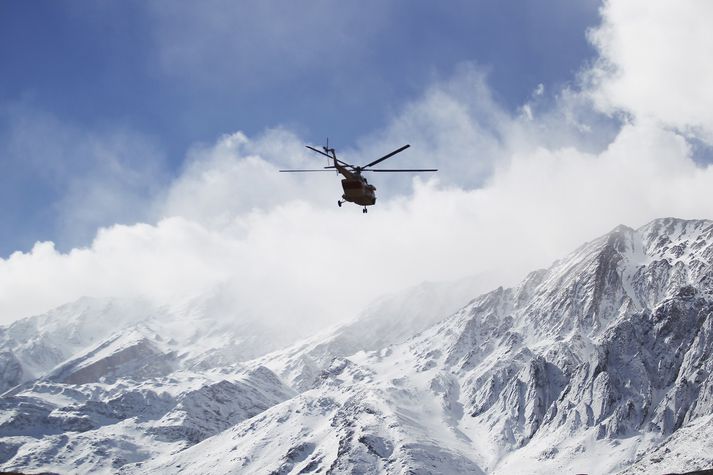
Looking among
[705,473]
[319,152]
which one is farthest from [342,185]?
[705,473]

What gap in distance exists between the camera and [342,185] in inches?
3145

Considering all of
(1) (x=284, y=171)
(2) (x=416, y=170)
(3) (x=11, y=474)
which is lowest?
(3) (x=11, y=474)

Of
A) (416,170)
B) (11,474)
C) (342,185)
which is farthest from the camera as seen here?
(342,185)

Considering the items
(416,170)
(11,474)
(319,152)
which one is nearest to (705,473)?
(416,170)

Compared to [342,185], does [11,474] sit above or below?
below

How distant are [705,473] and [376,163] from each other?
59560 millimetres

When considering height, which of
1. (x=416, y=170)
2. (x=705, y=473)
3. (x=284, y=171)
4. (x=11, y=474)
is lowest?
(x=705, y=473)

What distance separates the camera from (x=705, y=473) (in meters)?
91.1

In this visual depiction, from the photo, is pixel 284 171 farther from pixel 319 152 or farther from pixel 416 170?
pixel 416 170

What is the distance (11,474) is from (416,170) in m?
49.4

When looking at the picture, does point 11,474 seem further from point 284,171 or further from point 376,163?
point 376,163

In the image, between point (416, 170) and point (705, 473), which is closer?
point (416, 170)

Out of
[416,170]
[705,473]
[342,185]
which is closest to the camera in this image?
[416,170]

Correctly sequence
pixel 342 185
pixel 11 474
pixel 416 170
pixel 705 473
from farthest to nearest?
pixel 705 473, pixel 342 185, pixel 416 170, pixel 11 474
